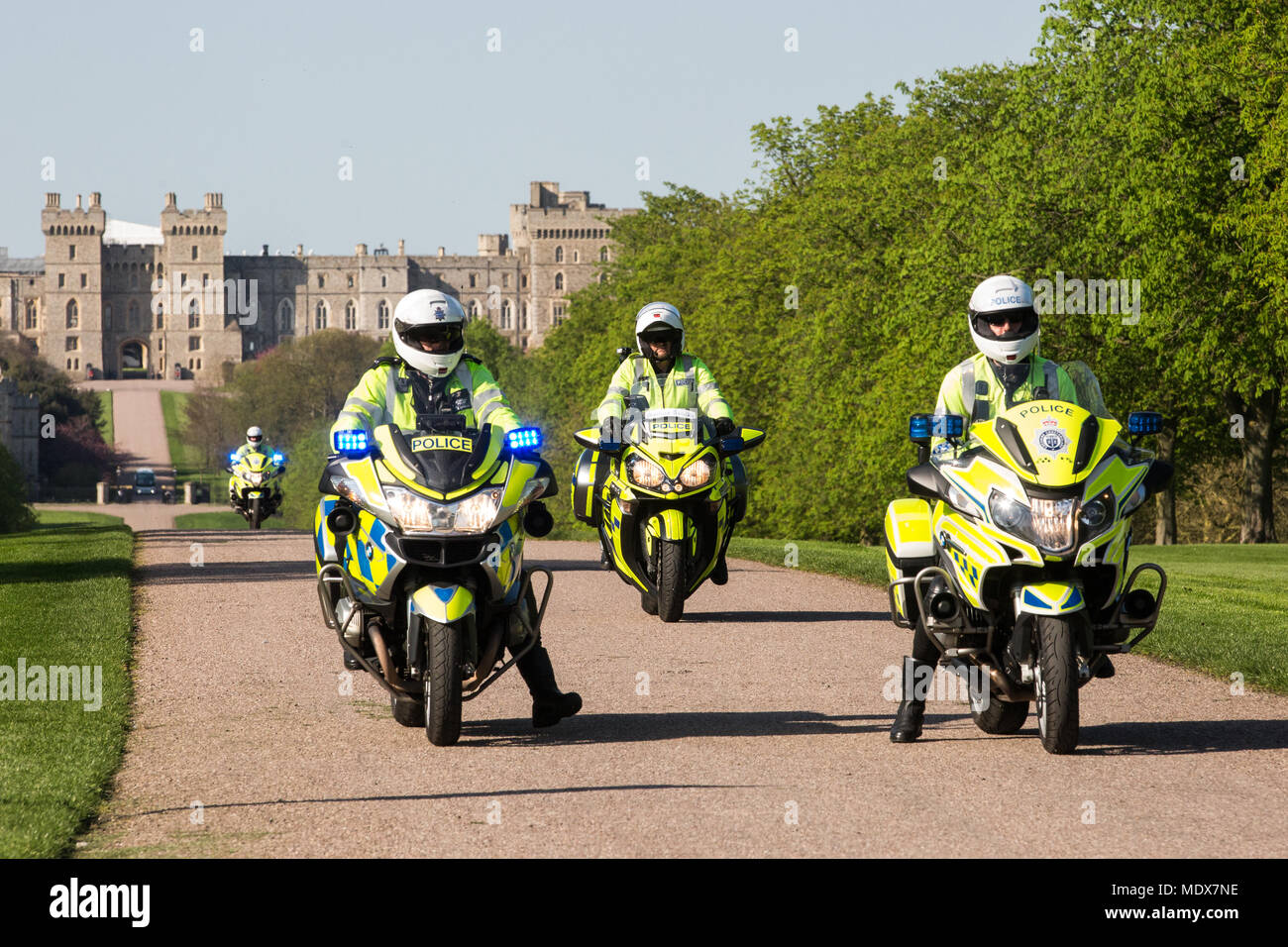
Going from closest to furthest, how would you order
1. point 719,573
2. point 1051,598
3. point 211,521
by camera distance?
1. point 1051,598
2. point 719,573
3. point 211,521

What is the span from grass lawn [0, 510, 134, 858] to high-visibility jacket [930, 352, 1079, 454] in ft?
12.9

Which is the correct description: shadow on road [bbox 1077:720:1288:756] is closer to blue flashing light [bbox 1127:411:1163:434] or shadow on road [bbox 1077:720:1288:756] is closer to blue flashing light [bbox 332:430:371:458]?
blue flashing light [bbox 1127:411:1163:434]

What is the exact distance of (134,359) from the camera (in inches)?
7180

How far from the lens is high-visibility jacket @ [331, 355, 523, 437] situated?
838 centimetres

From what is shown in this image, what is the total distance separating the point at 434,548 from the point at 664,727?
155 centimetres

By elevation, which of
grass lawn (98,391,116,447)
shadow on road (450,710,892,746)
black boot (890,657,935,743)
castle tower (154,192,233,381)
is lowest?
grass lawn (98,391,116,447)

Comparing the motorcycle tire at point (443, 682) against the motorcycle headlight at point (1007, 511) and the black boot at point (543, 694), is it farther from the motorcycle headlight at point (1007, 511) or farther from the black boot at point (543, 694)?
the motorcycle headlight at point (1007, 511)

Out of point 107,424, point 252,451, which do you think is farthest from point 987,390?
point 107,424

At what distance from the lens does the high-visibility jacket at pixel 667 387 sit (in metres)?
13.3

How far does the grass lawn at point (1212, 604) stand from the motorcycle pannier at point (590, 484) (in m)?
3.34

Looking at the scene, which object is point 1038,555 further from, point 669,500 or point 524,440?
point 669,500

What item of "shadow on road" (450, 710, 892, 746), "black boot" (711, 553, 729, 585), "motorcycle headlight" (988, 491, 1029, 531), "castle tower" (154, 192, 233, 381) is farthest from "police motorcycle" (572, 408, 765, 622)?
"castle tower" (154, 192, 233, 381)

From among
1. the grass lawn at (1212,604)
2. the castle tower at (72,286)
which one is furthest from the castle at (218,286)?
the grass lawn at (1212,604)

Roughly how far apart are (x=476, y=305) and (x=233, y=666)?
173m
